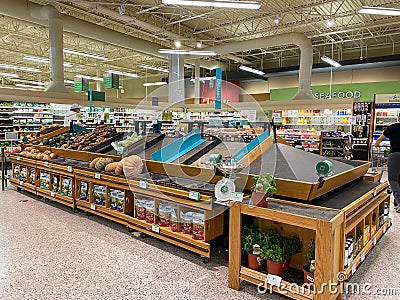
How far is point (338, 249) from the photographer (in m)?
2.44

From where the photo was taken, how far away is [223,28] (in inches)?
502

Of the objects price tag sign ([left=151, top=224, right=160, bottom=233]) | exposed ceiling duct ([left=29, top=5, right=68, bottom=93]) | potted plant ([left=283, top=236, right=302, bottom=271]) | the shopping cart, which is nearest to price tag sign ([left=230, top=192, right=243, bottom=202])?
potted plant ([left=283, top=236, right=302, bottom=271])

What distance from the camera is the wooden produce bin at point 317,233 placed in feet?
7.37

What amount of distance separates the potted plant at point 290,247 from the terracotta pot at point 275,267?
0.11 m

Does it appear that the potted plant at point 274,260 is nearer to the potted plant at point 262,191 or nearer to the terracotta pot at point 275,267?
the terracotta pot at point 275,267

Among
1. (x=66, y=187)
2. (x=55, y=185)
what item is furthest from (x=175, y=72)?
(x=66, y=187)

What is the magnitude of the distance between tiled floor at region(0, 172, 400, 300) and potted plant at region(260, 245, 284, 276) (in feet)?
0.73

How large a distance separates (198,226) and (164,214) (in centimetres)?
51

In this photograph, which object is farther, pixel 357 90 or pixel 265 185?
pixel 357 90

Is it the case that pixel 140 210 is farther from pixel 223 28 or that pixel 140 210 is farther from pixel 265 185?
pixel 223 28

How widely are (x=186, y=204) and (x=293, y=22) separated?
10236mm

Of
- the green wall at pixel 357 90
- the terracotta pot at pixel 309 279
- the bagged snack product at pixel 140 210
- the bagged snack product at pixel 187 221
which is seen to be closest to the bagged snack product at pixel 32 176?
the bagged snack product at pixel 140 210

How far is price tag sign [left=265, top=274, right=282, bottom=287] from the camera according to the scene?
97.2 inches

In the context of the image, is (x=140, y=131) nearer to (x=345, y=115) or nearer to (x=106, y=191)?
(x=106, y=191)
